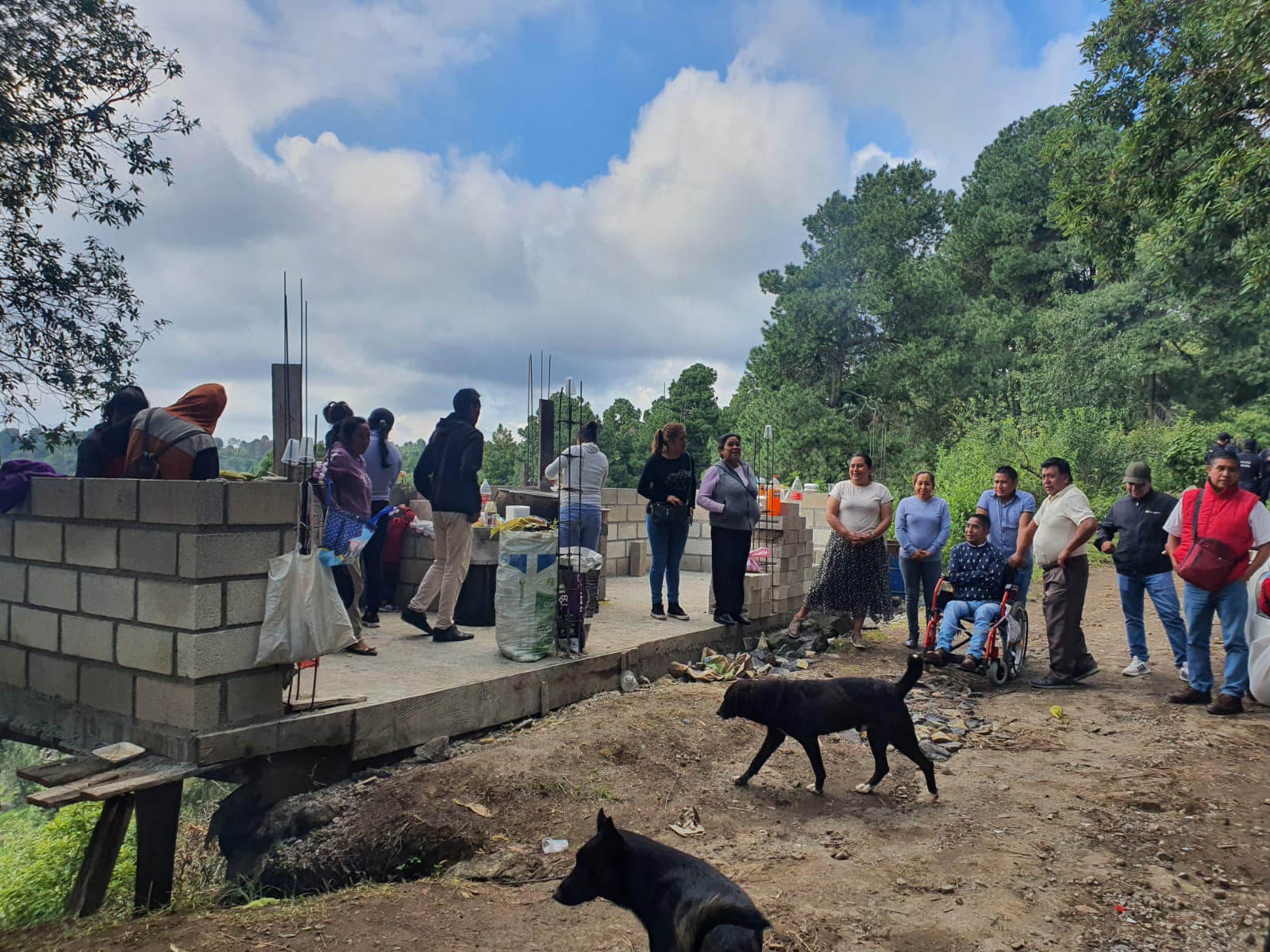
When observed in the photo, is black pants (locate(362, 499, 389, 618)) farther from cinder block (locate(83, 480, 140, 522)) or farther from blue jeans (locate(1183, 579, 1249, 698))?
blue jeans (locate(1183, 579, 1249, 698))

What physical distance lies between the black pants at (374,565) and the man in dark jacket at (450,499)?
24.3 inches

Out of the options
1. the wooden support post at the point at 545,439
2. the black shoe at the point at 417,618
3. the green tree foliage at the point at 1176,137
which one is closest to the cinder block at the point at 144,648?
the black shoe at the point at 417,618

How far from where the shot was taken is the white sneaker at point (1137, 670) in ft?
24.3

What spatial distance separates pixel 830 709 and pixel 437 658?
110 inches

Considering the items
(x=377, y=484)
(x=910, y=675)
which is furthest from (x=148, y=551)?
(x=910, y=675)

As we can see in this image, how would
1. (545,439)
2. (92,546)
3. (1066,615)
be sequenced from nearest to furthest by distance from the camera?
1. (92,546)
2. (1066,615)
3. (545,439)

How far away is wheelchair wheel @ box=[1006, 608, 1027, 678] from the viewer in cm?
718

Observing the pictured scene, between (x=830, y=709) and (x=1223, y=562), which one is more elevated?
(x=1223, y=562)

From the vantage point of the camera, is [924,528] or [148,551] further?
[924,528]

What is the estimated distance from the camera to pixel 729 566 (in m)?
7.91

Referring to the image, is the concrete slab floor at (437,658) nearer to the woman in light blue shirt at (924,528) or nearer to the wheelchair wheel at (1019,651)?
the woman in light blue shirt at (924,528)

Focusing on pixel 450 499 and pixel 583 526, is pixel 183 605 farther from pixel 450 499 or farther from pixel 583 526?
pixel 583 526

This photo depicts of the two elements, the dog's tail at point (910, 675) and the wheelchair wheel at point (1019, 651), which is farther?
the wheelchair wheel at point (1019, 651)

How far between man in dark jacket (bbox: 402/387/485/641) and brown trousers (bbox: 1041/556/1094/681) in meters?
4.55
